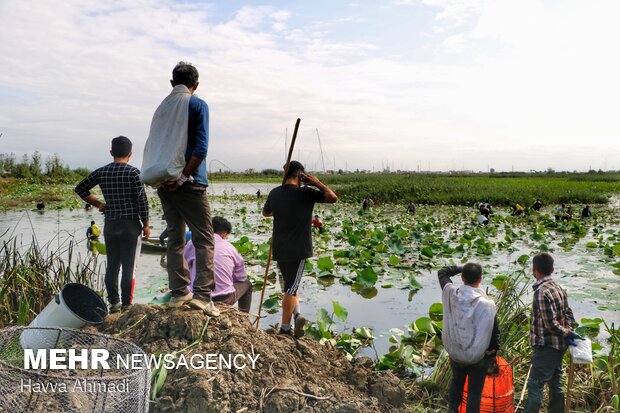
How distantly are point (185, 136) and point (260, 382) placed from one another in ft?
5.26

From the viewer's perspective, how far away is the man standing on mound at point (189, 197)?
3.38 metres

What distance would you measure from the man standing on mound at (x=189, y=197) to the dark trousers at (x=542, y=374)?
213 cm

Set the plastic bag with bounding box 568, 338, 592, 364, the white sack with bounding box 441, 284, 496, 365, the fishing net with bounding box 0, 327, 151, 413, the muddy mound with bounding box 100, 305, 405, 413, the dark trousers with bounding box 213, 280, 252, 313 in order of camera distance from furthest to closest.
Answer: the dark trousers with bounding box 213, 280, 252, 313 → the white sack with bounding box 441, 284, 496, 365 → the plastic bag with bounding box 568, 338, 592, 364 → the muddy mound with bounding box 100, 305, 405, 413 → the fishing net with bounding box 0, 327, 151, 413

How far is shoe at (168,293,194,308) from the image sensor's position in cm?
354

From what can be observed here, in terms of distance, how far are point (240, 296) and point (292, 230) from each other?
2.77ft

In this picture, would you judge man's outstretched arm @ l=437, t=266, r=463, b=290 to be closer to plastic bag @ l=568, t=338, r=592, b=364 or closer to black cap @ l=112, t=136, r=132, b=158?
plastic bag @ l=568, t=338, r=592, b=364

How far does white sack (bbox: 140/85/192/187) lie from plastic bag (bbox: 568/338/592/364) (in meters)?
2.67

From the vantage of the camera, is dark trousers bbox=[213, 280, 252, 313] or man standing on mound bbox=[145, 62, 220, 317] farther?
dark trousers bbox=[213, 280, 252, 313]

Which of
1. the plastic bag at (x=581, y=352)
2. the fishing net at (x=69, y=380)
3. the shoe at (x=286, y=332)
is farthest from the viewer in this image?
the shoe at (x=286, y=332)

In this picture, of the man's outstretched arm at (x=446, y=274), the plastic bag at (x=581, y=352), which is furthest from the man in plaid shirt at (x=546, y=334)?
the man's outstretched arm at (x=446, y=274)

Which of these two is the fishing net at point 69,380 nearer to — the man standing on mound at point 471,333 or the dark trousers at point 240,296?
the dark trousers at point 240,296

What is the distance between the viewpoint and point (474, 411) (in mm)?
3268

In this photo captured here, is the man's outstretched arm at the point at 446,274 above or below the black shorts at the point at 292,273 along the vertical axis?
above

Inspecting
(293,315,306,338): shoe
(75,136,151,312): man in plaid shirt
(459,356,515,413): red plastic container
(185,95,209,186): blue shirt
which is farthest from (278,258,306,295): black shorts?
(459,356,515,413): red plastic container
